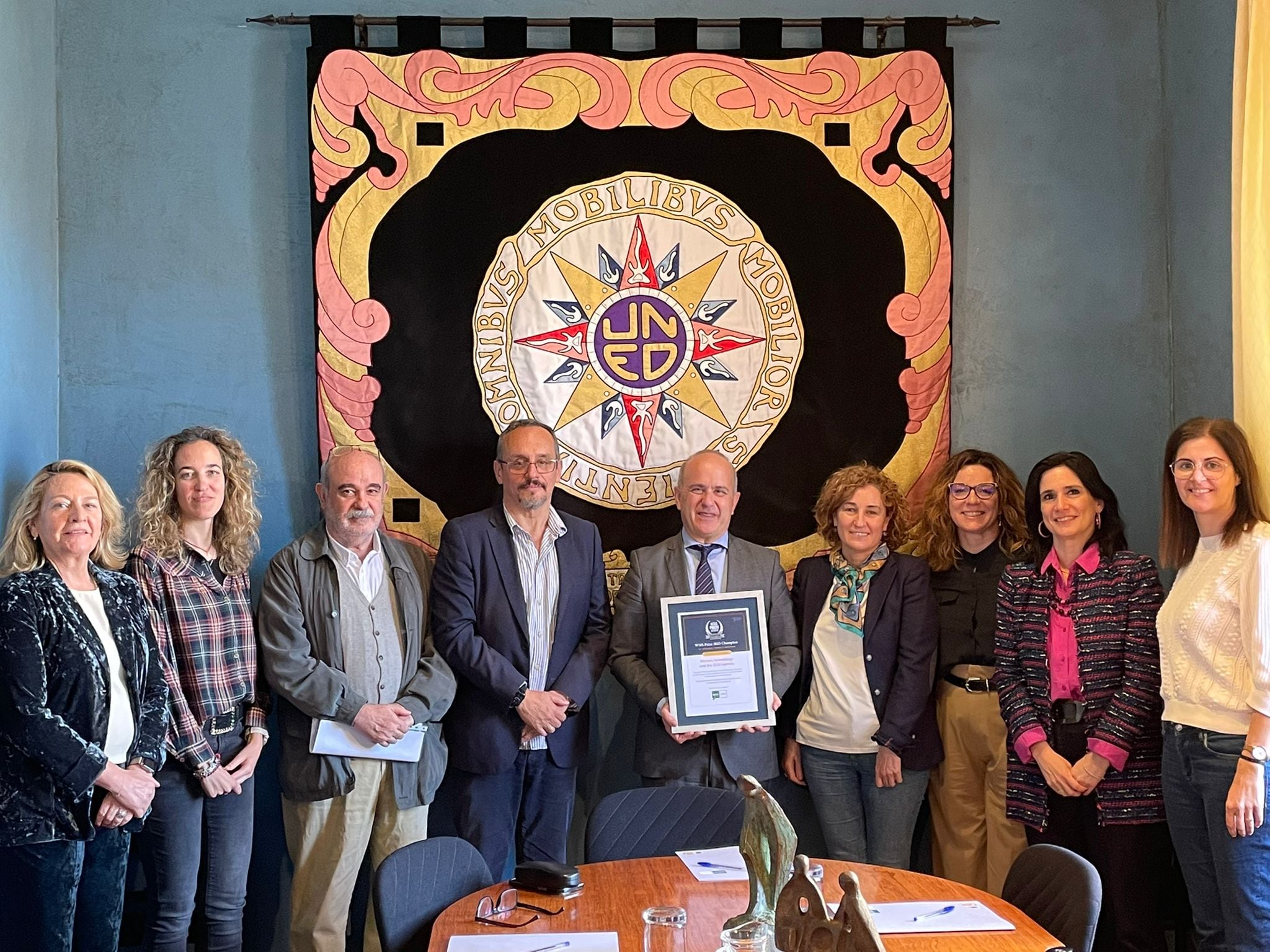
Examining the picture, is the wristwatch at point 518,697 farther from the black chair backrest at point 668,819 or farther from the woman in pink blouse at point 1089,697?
the woman in pink blouse at point 1089,697

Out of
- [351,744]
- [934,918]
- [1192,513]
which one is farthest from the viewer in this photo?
[351,744]

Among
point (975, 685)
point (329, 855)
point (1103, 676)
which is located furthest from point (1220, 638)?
point (329, 855)

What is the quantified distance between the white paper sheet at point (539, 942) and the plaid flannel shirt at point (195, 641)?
1565 mm

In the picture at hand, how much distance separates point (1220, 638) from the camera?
3344mm

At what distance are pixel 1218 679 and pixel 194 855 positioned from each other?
3.13m

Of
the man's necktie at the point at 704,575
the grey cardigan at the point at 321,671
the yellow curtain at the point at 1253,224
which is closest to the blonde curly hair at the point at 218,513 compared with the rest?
the grey cardigan at the point at 321,671

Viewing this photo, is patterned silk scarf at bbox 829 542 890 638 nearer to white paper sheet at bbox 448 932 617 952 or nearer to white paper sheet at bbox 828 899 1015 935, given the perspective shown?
white paper sheet at bbox 828 899 1015 935

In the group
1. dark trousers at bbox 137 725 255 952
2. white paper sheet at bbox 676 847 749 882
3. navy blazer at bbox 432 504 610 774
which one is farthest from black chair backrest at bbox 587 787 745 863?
dark trousers at bbox 137 725 255 952

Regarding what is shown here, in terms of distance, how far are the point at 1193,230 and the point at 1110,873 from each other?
2.46 meters

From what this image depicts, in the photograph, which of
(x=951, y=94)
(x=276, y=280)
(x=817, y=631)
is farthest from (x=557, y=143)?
(x=817, y=631)

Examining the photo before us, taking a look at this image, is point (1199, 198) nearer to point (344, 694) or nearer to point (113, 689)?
point (344, 694)

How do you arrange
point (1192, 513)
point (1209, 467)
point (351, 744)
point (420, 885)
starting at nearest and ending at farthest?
point (420, 885)
point (1209, 467)
point (1192, 513)
point (351, 744)

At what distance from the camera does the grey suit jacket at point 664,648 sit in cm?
400

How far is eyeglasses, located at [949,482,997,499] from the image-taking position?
4.17m
